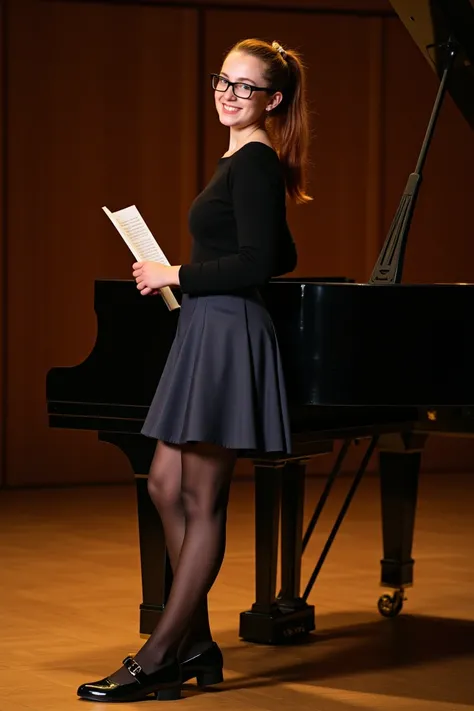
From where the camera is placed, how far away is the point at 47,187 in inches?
310

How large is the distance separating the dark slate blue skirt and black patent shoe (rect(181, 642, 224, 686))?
58 centimetres

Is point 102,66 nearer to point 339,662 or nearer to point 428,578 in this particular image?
point 428,578

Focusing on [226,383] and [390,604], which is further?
[390,604]

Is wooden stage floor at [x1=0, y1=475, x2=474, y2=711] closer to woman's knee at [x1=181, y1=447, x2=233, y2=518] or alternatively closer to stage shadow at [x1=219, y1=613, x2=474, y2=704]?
stage shadow at [x1=219, y1=613, x2=474, y2=704]

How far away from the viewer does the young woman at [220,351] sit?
3.33m

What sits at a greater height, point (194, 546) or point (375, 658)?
point (194, 546)

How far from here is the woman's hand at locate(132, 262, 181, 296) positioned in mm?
3389

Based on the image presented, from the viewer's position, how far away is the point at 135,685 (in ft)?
11.2

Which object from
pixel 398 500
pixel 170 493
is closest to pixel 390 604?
pixel 398 500

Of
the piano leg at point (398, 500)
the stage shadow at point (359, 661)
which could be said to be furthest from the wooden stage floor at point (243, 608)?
the piano leg at point (398, 500)

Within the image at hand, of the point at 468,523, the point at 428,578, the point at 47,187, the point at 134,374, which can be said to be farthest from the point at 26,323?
the point at 134,374

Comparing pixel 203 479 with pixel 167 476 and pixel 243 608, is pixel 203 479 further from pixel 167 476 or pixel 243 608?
pixel 243 608

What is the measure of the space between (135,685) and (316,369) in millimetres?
887

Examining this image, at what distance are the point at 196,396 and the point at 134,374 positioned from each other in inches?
24.2
